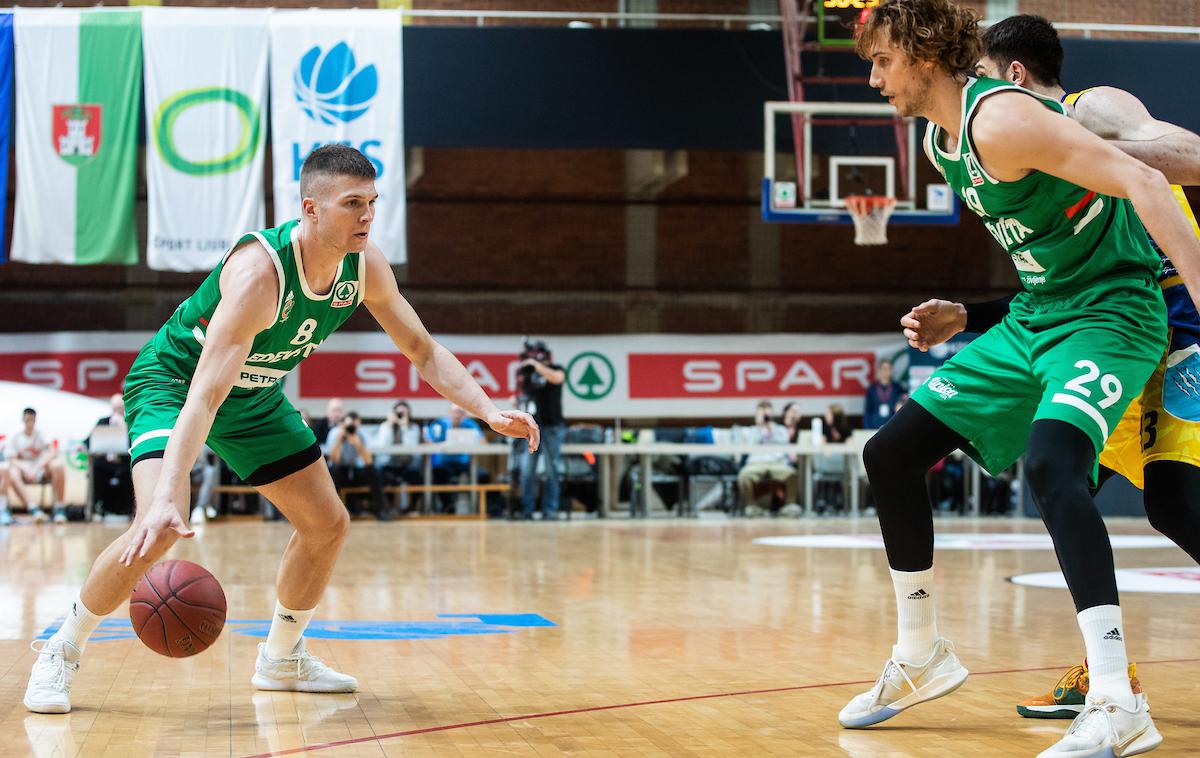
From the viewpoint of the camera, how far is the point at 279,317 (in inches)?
148

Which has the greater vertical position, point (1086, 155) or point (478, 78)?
point (478, 78)

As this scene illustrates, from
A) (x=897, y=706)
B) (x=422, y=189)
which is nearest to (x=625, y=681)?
(x=897, y=706)

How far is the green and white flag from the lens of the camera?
12547 millimetres

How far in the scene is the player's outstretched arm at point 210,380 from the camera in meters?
3.13

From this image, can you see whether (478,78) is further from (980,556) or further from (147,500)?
(147,500)

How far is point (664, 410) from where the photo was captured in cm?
1778

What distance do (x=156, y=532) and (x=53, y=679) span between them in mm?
863

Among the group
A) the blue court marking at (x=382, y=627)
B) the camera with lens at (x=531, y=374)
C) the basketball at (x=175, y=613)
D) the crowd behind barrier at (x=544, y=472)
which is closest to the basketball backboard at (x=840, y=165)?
the camera with lens at (x=531, y=374)

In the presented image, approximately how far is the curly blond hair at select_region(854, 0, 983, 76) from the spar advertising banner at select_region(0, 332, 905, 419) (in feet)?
46.6

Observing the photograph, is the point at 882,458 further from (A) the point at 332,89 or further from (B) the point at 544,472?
(B) the point at 544,472

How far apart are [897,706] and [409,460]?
39.2 ft

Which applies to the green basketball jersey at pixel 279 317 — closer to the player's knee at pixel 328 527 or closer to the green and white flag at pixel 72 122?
the player's knee at pixel 328 527

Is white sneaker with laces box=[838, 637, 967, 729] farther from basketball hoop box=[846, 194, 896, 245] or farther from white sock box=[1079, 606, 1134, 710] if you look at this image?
basketball hoop box=[846, 194, 896, 245]

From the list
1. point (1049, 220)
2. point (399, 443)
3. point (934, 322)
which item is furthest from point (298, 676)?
point (399, 443)
